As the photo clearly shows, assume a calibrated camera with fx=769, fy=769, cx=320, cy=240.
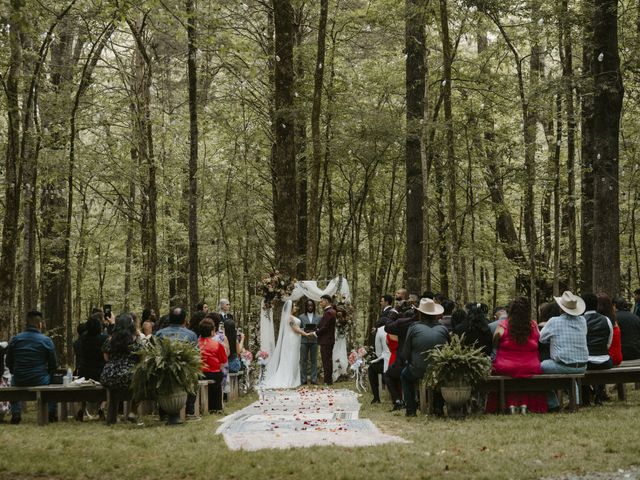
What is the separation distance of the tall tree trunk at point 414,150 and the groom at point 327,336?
2201mm

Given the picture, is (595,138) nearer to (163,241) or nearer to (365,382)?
(365,382)

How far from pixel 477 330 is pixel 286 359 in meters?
8.08

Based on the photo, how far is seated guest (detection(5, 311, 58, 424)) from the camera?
11180 mm

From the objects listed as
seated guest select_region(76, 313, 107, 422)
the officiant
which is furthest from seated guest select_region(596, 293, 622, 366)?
the officiant

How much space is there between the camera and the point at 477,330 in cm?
1073

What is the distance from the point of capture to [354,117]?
21750 mm

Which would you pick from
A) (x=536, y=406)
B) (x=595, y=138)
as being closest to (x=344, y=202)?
(x=595, y=138)

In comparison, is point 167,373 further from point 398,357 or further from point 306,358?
point 306,358

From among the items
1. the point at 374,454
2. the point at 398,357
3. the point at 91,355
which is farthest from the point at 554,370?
the point at 91,355

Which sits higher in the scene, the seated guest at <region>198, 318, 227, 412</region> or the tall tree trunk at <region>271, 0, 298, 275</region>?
the tall tree trunk at <region>271, 0, 298, 275</region>

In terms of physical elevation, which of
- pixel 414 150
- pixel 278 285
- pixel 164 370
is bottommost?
pixel 164 370

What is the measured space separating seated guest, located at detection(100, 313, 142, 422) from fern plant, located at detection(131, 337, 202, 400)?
41 cm

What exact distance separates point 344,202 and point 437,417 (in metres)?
19.0

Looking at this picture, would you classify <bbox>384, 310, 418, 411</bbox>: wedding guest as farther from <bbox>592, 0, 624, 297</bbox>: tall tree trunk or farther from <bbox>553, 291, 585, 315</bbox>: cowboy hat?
<bbox>592, 0, 624, 297</bbox>: tall tree trunk
